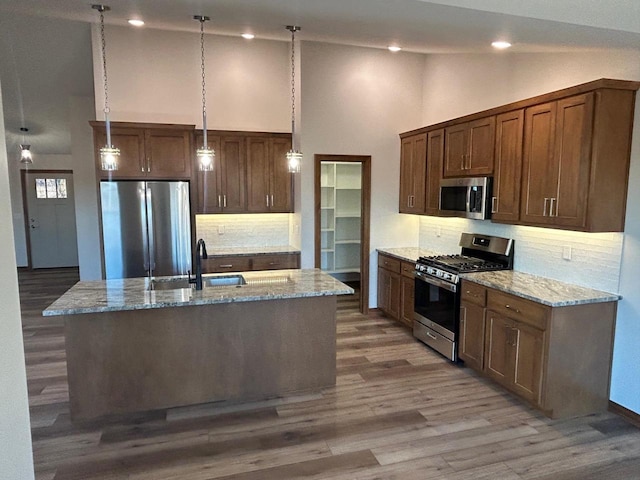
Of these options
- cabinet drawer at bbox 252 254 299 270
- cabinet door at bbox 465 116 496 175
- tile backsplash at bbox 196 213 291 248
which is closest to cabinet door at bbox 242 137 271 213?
tile backsplash at bbox 196 213 291 248

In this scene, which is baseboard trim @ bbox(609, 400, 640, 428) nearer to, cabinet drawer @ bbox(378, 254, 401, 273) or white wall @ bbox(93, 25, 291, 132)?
cabinet drawer @ bbox(378, 254, 401, 273)

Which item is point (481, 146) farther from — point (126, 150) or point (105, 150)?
point (126, 150)

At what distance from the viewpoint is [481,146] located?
4055 millimetres

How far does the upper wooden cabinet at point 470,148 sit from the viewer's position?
395cm

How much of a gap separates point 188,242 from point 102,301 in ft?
6.86

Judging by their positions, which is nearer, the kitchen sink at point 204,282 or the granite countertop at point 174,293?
the granite countertop at point 174,293

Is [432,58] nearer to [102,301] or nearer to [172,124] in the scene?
[172,124]

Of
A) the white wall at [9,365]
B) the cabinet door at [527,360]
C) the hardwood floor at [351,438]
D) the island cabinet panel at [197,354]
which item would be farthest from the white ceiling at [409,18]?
the hardwood floor at [351,438]

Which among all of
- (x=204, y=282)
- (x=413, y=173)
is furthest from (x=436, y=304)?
(x=204, y=282)

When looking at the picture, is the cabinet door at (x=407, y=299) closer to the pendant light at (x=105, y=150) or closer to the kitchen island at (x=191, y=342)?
the kitchen island at (x=191, y=342)

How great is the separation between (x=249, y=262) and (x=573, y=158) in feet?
12.2

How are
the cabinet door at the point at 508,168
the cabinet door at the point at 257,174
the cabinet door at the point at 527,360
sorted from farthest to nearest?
the cabinet door at the point at 257,174 → the cabinet door at the point at 508,168 → the cabinet door at the point at 527,360

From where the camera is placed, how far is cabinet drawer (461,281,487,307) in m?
3.64

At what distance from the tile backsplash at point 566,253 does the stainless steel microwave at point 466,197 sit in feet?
1.27
